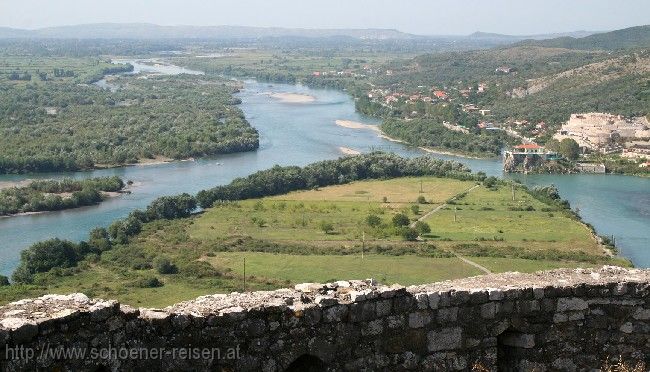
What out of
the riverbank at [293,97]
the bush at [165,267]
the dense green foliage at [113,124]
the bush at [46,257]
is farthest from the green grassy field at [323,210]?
the riverbank at [293,97]

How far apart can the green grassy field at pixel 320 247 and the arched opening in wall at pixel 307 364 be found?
24.1 m

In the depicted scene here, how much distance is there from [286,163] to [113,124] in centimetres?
2593

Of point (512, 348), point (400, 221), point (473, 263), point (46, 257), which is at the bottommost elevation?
point (400, 221)

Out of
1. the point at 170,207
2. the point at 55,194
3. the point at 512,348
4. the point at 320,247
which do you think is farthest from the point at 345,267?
the point at 512,348

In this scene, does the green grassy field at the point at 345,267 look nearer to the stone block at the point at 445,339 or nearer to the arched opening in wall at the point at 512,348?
the arched opening in wall at the point at 512,348

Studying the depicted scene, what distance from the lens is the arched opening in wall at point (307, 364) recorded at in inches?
254

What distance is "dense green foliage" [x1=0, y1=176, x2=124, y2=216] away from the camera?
49.1 metres

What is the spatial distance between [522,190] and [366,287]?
51545mm

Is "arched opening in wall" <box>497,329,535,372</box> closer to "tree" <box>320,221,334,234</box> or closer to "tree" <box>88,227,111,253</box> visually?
"tree" <box>88,227,111,253</box>

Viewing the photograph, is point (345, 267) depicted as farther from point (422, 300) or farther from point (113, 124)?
point (113, 124)

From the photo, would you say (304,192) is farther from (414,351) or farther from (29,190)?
(414,351)

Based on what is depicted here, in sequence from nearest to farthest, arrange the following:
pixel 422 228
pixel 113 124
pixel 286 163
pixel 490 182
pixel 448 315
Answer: pixel 448 315, pixel 422 228, pixel 490 182, pixel 286 163, pixel 113 124

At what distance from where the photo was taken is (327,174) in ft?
190

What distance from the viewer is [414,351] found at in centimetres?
672
